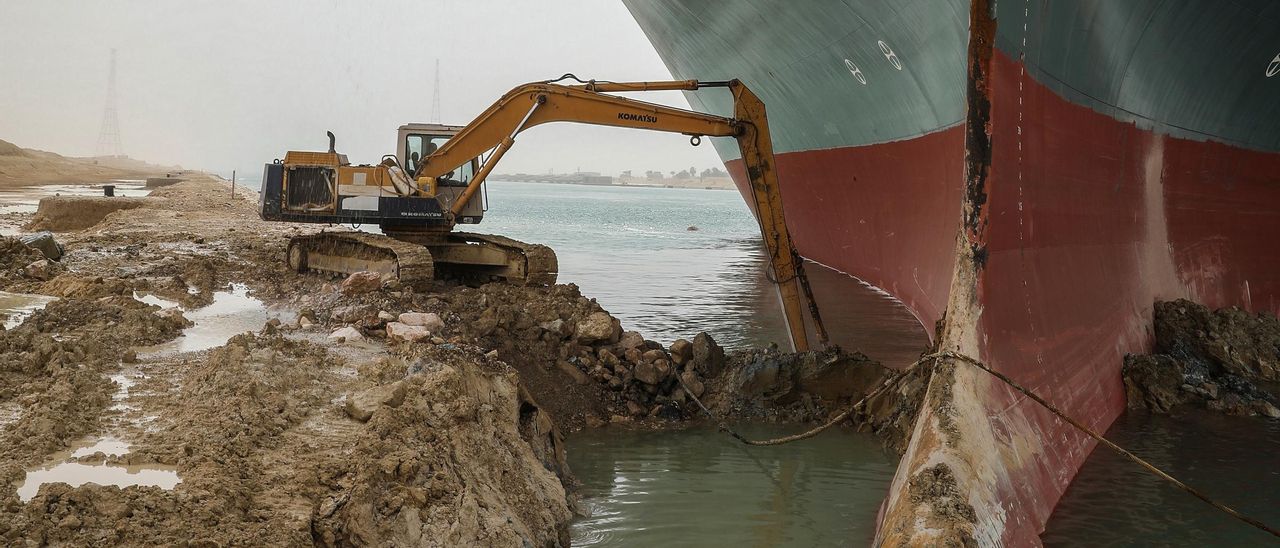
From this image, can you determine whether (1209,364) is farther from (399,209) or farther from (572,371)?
(399,209)

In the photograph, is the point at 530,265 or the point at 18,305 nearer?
the point at 18,305

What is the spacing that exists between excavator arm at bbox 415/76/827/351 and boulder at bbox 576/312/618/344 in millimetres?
1549

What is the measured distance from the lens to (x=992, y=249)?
227 inches

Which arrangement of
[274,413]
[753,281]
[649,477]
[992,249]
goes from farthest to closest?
1. [753,281]
2. [649,477]
3. [992,249]
4. [274,413]

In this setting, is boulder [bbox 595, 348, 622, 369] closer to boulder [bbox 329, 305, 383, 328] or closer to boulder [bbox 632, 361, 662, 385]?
boulder [bbox 632, 361, 662, 385]

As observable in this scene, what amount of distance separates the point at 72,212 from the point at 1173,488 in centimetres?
1981

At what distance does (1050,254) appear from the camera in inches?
256

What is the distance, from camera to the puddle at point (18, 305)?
658cm

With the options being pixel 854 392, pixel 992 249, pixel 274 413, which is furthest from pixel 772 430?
pixel 274 413

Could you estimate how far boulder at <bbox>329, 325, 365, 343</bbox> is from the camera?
257 inches

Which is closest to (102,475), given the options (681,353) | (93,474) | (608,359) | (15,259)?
(93,474)

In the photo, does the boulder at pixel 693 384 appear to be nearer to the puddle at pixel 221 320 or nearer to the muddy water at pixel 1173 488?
the muddy water at pixel 1173 488

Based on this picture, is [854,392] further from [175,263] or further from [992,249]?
[175,263]

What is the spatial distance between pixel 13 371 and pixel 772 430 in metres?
4.88
